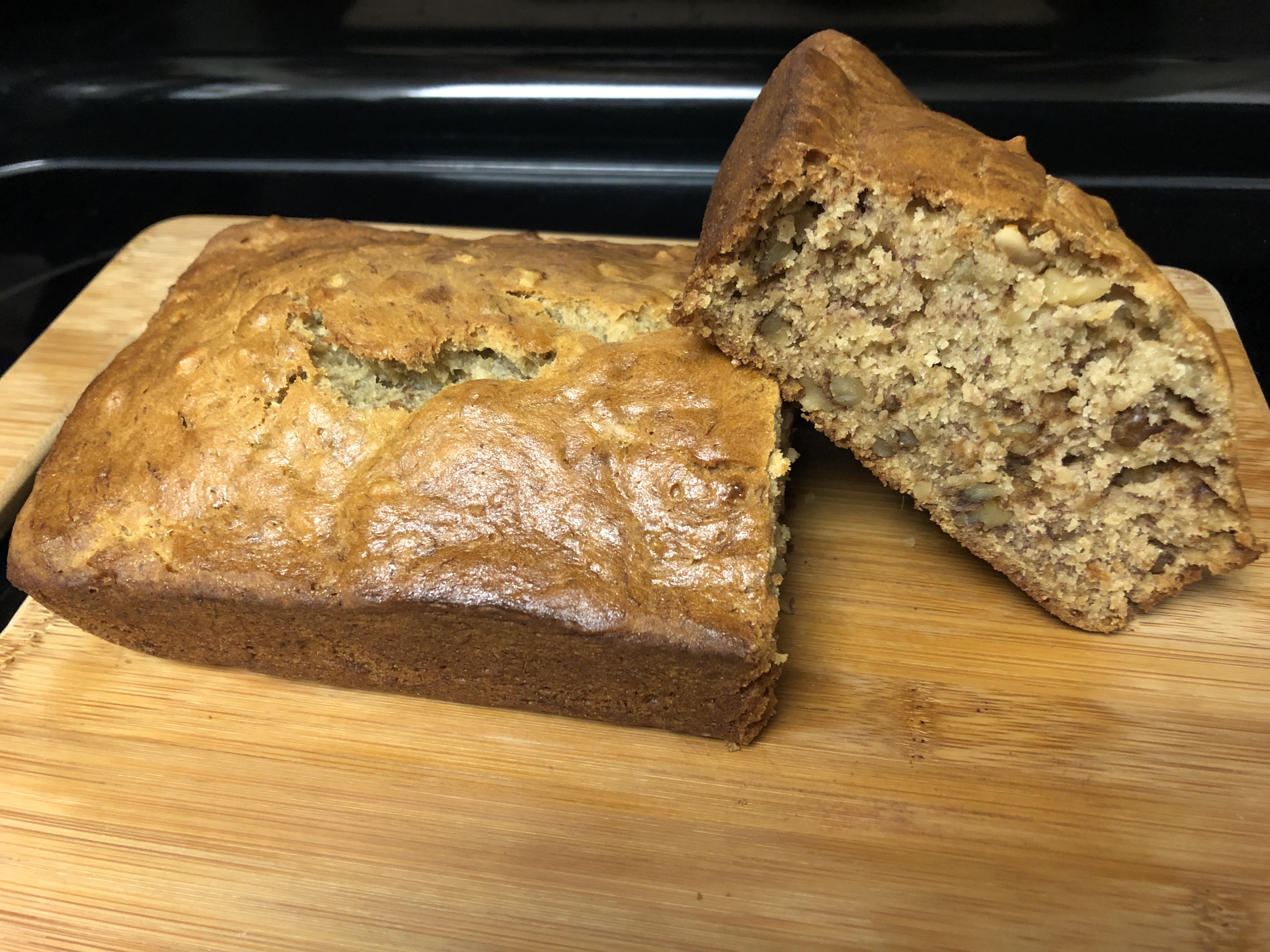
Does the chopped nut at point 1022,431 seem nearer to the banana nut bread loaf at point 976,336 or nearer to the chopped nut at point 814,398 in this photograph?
the banana nut bread loaf at point 976,336

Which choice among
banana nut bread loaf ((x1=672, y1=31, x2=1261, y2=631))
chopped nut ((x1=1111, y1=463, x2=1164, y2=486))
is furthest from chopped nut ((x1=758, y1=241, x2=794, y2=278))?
chopped nut ((x1=1111, y1=463, x2=1164, y2=486))

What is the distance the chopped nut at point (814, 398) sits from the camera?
1.98 metres

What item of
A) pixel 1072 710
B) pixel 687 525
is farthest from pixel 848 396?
pixel 1072 710

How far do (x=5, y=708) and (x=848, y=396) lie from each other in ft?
6.54

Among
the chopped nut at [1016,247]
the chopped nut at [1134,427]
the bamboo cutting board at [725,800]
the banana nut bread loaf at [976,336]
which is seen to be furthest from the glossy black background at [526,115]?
the chopped nut at [1016,247]

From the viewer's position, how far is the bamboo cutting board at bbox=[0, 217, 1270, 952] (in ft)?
5.48

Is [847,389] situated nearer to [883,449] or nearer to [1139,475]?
[883,449]

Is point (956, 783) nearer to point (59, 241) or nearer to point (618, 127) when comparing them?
point (618, 127)

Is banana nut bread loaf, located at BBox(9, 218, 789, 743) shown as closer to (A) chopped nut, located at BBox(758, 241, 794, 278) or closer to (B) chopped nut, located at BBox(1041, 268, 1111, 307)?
(A) chopped nut, located at BBox(758, 241, 794, 278)

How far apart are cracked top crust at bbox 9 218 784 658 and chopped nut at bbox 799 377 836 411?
0.11 m

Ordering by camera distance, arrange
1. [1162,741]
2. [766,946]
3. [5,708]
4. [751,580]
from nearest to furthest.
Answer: [766,946] → [751,580] → [1162,741] → [5,708]

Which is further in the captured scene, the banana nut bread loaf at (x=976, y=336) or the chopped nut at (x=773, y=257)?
the chopped nut at (x=773, y=257)

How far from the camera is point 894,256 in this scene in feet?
5.82

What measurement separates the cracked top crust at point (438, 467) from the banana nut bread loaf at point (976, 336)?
0.74 feet
